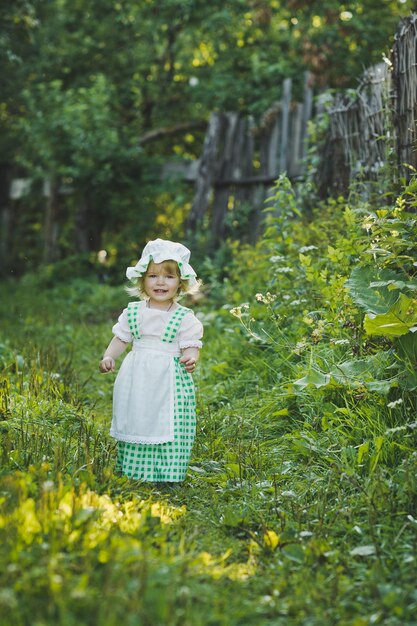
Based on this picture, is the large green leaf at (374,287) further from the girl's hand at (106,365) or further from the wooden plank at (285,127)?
the wooden plank at (285,127)

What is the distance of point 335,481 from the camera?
11.0ft

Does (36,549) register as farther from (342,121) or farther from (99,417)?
(342,121)

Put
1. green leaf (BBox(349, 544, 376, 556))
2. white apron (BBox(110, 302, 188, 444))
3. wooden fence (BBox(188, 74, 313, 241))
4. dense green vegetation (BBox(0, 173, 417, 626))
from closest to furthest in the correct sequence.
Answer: dense green vegetation (BBox(0, 173, 417, 626)), green leaf (BBox(349, 544, 376, 556)), white apron (BBox(110, 302, 188, 444)), wooden fence (BBox(188, 74, 313, 241))

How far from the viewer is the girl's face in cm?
384

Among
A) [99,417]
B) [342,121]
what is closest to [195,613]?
[99,417]

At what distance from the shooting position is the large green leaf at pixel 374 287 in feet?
12.8

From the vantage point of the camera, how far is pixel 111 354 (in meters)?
3.82

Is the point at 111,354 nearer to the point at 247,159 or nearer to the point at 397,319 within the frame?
the point at 397,319

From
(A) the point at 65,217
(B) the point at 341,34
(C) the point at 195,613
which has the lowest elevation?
(C) the point at 195,613

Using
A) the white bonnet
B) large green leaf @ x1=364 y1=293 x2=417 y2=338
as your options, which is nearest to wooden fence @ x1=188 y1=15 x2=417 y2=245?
large green leaf @ x1=364 y1=293 x2=417 y2=338

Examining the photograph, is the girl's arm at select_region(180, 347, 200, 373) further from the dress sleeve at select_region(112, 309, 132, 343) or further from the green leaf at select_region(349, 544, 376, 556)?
the green leaf at select_region(349, 544, 376, 556)

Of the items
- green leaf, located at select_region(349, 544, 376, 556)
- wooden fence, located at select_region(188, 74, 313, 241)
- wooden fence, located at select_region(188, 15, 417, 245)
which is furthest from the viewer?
wooden fence, located at select_region(188, 74, 313, 241)

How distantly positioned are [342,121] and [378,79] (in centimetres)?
73

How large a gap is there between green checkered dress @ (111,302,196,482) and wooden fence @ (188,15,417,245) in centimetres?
161
